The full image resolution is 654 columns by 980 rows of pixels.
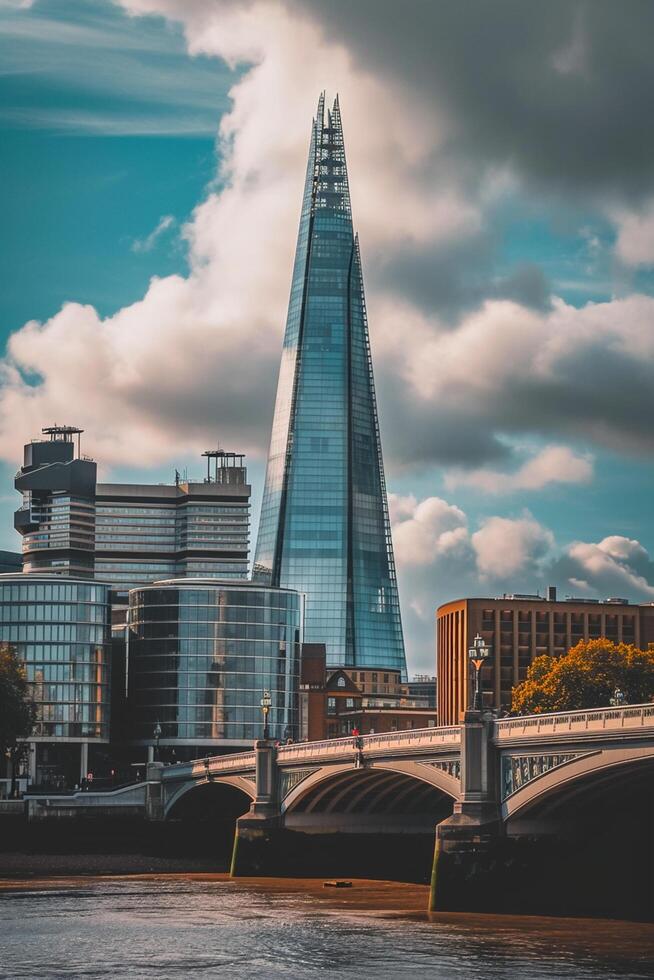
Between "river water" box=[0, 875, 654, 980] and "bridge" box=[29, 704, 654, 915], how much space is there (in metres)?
3.83

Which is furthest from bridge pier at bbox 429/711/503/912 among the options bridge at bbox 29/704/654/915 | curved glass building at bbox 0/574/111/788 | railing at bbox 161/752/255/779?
curved glass building at bbox 0/574/111/788

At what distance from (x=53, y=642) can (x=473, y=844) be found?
12425cm

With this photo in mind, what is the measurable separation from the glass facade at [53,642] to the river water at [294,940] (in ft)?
344

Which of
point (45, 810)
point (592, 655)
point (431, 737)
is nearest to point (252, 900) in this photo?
point (431, 737)

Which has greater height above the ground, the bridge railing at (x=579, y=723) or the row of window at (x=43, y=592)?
→ the row of window at (x=43, y=592)

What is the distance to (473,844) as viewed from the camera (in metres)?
79.4

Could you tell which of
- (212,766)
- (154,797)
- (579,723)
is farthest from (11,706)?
(579,723)

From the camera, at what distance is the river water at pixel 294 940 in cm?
6250

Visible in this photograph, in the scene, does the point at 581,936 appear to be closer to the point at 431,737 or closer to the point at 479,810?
the point at 479,810

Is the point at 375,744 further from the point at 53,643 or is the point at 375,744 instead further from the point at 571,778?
the point at 53,643

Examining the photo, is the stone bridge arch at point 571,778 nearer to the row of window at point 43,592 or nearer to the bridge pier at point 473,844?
the bridge pier at point 473,844

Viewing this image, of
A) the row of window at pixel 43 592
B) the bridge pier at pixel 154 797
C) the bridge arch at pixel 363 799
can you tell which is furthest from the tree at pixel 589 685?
the row of window at pixel 43 592

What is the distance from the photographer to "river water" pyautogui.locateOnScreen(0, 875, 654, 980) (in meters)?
62.5

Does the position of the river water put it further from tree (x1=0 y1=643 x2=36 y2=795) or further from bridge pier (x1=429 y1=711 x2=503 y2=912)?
tree (x1=0 y1=643 x2=36 y2=795)
